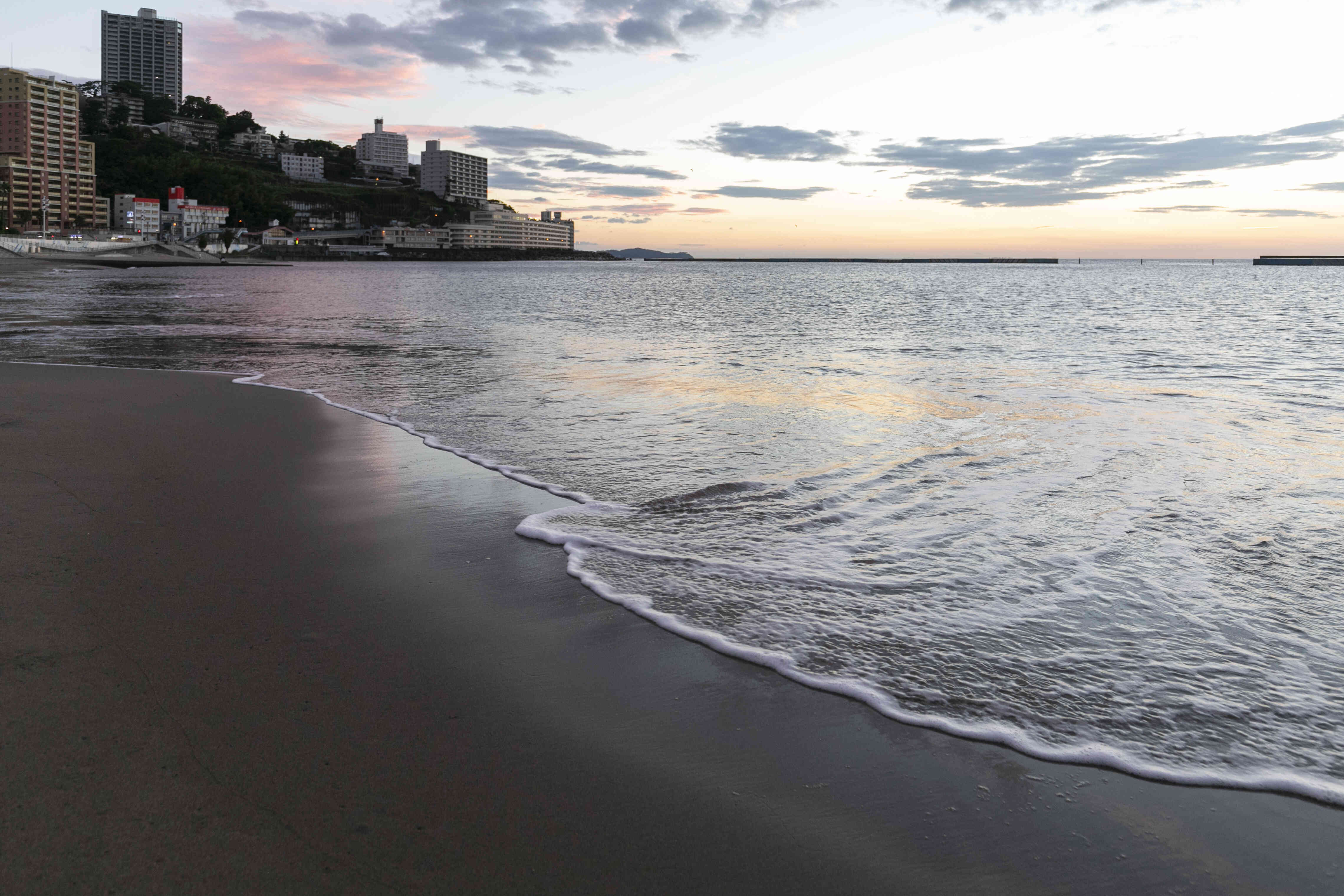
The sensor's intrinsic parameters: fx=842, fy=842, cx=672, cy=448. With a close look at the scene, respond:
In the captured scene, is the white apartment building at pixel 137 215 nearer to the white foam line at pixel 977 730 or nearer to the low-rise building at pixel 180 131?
the low-rise building at pixel 180 131

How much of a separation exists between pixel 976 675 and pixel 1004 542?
186 cm

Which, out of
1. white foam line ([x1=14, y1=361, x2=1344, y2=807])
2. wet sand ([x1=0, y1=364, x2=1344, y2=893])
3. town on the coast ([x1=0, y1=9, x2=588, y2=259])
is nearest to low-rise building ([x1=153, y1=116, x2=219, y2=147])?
town on the coast ([x1=0, y1=9, x2=588, y2=259])

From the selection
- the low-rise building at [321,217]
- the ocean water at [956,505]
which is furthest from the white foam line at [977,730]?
the low-rise building at [321,217]

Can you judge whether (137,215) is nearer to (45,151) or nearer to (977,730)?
(45,151)

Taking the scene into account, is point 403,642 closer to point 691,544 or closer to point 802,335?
point 691,544

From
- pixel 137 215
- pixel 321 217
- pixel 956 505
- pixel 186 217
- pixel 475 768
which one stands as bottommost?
pixel 475 768

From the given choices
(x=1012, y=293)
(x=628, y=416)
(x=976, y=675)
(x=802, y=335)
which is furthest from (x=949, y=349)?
(x=1012, y=293)

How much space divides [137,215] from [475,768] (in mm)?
161305

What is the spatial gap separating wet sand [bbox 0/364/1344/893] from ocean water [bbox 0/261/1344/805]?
0.99 ft

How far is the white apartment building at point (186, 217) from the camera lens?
138 metres

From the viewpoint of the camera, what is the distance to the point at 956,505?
574cm

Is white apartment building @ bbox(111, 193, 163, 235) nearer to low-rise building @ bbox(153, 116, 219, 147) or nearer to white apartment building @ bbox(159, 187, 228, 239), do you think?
white apartment building @ bbox(159, 187, 228, 239)

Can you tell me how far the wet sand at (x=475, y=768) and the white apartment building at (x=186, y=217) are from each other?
6071 inches

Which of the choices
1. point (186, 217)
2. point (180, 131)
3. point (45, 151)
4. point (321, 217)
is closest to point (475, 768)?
point (186, 217)
